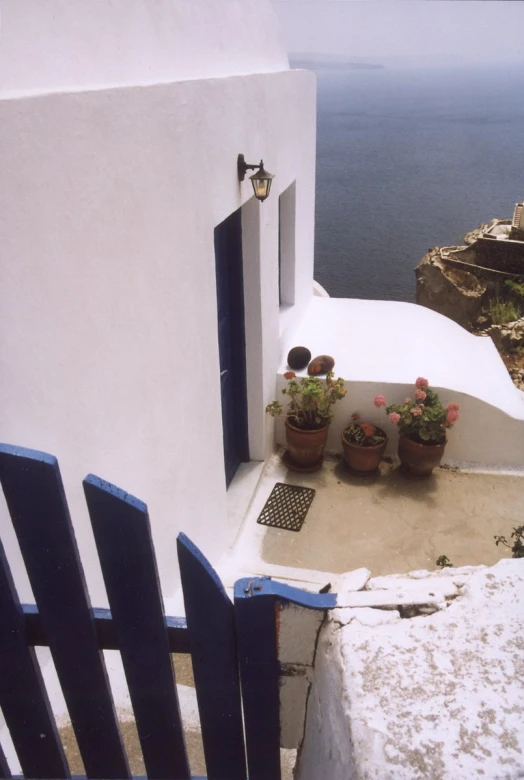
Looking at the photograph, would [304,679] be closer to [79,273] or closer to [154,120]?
[79,273]

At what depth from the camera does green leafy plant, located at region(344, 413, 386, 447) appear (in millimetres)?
6141

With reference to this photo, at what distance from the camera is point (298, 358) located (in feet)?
21.0

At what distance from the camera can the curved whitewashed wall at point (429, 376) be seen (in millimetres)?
6227

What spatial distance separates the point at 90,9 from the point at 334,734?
8.71 ft

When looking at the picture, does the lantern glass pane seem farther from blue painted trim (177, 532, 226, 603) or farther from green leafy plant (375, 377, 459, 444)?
blue painted trim (177, 532, 226, 603)

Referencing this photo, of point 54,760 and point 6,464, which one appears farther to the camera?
point 54,760

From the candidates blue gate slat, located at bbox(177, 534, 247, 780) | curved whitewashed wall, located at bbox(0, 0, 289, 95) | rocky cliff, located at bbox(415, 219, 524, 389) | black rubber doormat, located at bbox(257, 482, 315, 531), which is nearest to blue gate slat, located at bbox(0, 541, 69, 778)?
blue gate slat, located at bbox(177, 534, 247, 780)

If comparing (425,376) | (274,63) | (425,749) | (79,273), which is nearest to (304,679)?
(425,749)

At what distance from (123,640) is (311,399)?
4.80 m

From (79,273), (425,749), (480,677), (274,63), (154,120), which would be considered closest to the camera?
(425,749)

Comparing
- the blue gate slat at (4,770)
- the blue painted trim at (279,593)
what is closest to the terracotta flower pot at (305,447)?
the blue gate slat at (4,770)

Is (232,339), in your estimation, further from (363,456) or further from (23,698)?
(23,698)

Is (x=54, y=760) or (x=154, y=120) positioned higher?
(x=154, y=120)

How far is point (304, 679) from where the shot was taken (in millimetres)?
1387
